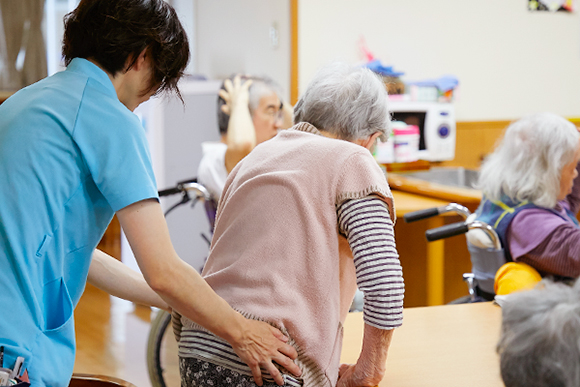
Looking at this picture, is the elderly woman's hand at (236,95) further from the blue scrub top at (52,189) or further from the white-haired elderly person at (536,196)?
the blue scrub top at (52,189)

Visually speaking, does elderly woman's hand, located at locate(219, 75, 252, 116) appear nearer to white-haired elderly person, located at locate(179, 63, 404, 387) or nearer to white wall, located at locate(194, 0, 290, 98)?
white wall, located at locate(194, 0, 290, 98)

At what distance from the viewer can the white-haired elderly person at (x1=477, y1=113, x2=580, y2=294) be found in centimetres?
173

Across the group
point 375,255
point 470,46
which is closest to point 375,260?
point 375,255

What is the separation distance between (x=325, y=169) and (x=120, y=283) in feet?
1.58

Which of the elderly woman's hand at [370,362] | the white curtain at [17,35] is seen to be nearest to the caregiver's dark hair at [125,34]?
the elderly woman's hand at [370,362]

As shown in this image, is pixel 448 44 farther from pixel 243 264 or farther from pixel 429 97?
pixel 243 264

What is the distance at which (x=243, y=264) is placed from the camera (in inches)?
41.1

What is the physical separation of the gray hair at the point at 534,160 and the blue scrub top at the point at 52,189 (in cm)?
130

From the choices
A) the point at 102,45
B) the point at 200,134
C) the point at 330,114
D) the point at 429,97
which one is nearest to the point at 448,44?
the point at 429,97

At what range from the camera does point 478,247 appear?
1.87m

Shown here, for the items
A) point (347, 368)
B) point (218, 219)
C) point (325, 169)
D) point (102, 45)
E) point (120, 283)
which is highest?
point (102, 45)

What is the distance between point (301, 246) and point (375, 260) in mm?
125

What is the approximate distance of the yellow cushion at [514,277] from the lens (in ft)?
5.56

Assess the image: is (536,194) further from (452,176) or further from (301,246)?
(452,176)
